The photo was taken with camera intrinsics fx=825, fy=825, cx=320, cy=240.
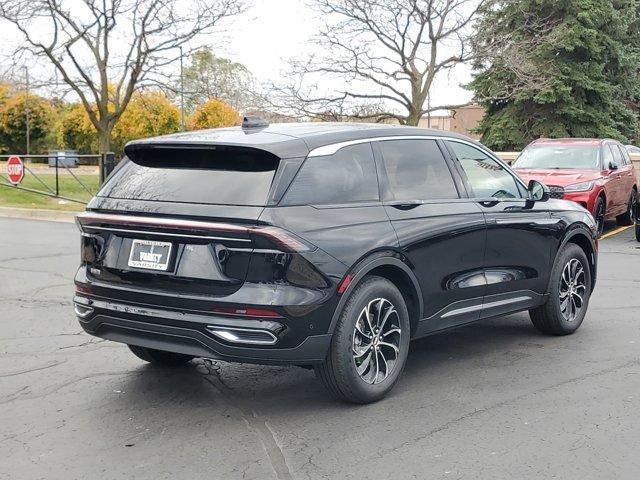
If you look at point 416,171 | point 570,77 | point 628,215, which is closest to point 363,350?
point 416,171

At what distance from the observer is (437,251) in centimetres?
561

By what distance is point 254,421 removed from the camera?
485 centimetres

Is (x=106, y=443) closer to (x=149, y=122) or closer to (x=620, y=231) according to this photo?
(x=620, y=231)

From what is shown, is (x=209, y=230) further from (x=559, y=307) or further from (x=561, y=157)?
(x=561, y=157)

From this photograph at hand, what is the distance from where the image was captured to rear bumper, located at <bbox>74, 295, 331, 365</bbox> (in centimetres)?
464

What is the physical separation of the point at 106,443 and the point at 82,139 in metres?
53.3

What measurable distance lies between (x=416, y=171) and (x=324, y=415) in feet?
6.07

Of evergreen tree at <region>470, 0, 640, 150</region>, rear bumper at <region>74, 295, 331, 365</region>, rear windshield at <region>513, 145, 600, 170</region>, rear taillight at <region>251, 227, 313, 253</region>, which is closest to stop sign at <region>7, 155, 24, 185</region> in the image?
rear windshield at <region>513, 145, 600, 170</region>

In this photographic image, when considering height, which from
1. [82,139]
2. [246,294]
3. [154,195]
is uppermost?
[154,195]

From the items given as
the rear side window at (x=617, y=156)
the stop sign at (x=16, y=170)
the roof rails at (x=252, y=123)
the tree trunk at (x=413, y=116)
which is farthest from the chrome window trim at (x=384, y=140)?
the tree trunk at (x=413, y=116)

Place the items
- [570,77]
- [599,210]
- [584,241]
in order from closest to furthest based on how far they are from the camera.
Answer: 1. [584,241]
2. [599,210]
3. [570,77]

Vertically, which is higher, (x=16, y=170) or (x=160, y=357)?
(x=160, y=357)

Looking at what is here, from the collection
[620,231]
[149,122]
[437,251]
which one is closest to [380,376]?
[437,251]

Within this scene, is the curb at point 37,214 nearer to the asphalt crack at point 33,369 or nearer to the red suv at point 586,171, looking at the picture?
the red suv at point 586,171
